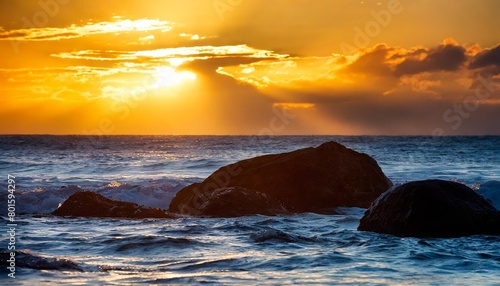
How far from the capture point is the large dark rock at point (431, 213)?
12125 mm

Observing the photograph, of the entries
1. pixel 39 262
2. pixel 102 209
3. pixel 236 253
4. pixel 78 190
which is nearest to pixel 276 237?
pixel 236 253

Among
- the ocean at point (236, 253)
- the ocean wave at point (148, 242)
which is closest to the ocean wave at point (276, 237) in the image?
the ocean at point (236, 253)

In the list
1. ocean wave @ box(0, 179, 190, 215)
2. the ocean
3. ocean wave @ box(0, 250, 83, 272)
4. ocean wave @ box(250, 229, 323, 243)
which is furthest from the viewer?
ocean wave @ box(0, 179, 190, 215)

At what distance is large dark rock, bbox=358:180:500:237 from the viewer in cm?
1212

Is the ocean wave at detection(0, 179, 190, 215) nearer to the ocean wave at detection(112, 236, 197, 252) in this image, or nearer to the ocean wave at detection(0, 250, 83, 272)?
the ocean wave at detection(112, 236, 197, 252)

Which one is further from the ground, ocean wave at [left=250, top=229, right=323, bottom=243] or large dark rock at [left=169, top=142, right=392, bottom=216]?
large dark rock at [left=169, top=142, right=392, bottom=216]

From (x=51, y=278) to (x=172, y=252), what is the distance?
8.39 feet

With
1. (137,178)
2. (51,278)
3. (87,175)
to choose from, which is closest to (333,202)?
(51,278)

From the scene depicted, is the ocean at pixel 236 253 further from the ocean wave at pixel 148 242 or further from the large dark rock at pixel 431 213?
the large dark rock at pixel 431 213

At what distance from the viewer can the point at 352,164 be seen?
18172 millimetres

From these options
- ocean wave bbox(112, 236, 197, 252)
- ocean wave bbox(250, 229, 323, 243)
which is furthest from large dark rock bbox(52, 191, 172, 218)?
ocean wave bbox(250, 229, 323, 243)

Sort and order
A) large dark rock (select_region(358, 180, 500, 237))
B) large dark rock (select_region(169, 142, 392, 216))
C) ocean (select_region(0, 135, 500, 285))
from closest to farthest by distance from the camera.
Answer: ocean (select_region(0, 135, 500, 285)) → large dark rock (select_region(358, 180, 500, 237)) → large dark rock (select_region(169, 142, 392, 216))

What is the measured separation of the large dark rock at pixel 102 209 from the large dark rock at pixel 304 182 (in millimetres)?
1273

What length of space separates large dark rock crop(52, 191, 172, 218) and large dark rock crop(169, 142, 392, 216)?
1273 mm
